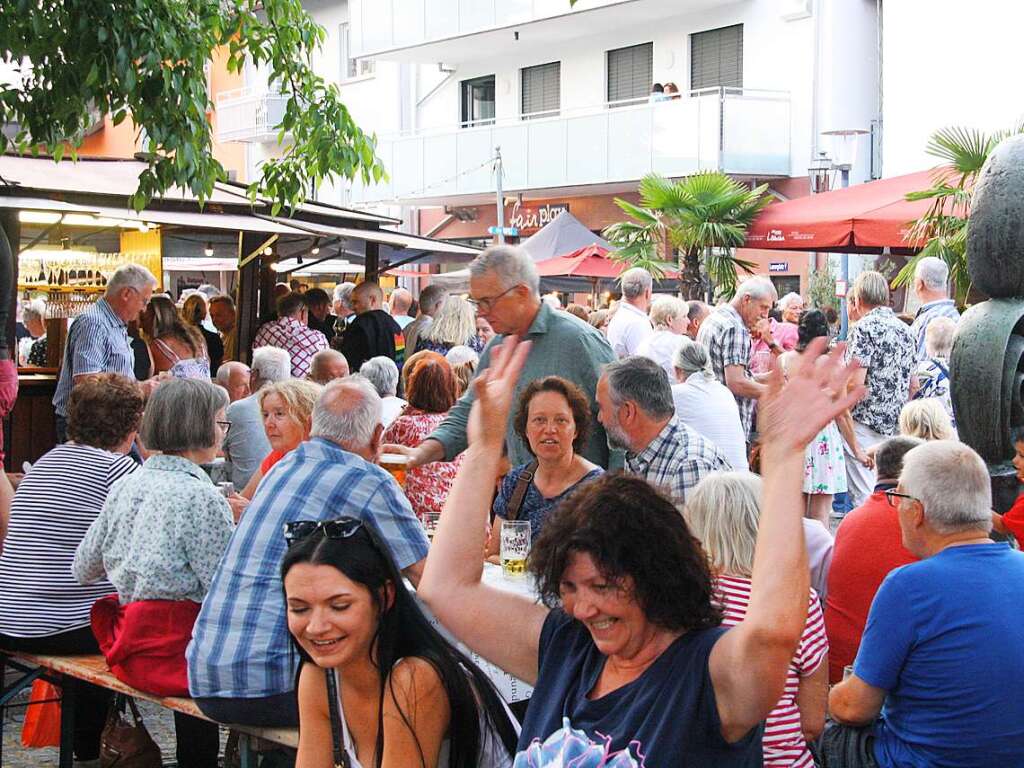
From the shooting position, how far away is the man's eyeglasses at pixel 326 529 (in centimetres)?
325

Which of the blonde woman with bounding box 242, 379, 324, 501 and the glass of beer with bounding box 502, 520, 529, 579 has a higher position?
the blonde woman with bounding box 242, 379, 324, 501

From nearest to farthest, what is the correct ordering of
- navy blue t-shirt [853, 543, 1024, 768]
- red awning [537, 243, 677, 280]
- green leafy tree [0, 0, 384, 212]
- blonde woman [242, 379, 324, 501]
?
1. navy blue t-shirt [853, 543, 1024, 768]
2. green leafy tree [0, 0, 384, 212]
3. blonde woman [242, 379, 324, 501]
4. red awning [537, 243, 677, 280]

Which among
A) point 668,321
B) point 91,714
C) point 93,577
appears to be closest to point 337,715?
point 93,577

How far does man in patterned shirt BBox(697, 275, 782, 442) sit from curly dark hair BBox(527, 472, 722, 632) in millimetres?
5785

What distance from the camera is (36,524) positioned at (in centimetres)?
548

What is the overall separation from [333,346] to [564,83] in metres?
15.4

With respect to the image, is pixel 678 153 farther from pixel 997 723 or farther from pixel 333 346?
pixel 997 723

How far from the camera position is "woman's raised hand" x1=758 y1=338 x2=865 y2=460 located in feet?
7.91

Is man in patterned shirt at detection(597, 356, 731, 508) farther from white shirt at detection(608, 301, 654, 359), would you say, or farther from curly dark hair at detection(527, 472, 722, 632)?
white shirt at detection(608, 301, 654, 359)

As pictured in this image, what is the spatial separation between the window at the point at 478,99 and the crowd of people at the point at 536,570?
72.8 ft

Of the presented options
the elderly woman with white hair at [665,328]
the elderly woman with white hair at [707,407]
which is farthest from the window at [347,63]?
the elderly woman with white hair at [707,407]

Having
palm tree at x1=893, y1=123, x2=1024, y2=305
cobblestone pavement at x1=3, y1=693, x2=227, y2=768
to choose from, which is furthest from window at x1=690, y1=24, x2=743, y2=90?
cobblestone pavement at x1=3, y1=693, x2=227, y2=768

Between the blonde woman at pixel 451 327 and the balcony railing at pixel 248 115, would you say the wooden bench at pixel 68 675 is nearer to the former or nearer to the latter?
the blonde woman at pixel 451 327

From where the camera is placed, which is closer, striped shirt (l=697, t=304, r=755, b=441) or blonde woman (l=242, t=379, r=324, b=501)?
blonde woman (l=242, t=379, r=324, b=501)
